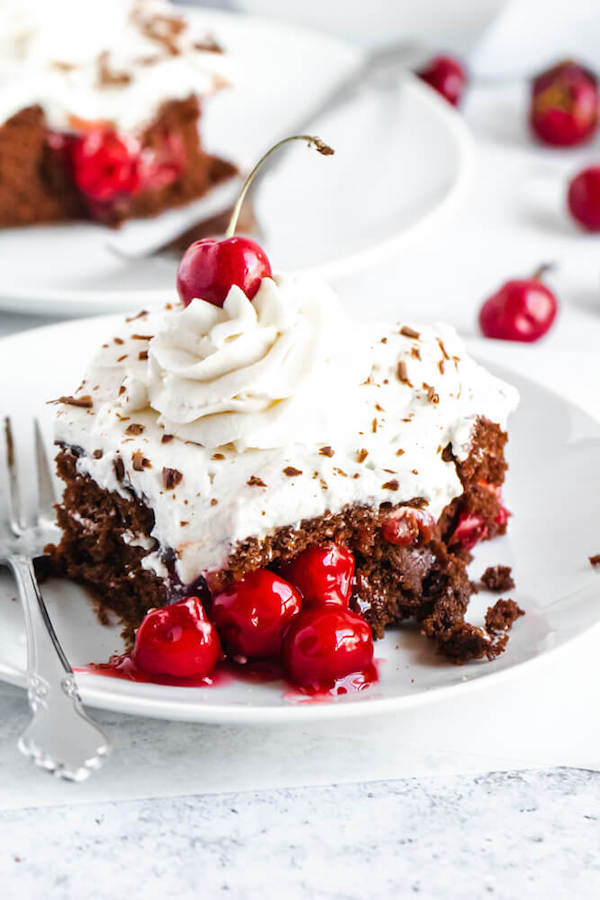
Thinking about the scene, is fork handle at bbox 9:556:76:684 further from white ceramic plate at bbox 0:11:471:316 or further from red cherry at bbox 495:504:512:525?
white ceramic plate at bbox 0:11:471:316

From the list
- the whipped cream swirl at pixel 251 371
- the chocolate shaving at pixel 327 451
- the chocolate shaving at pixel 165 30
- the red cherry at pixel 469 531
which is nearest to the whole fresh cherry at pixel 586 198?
the chocolate shaving at pixel 165 30

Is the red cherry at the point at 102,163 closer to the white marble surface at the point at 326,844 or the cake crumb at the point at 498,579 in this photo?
the cake crumb at the point at 498,579

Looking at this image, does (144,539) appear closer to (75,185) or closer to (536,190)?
(75,185)

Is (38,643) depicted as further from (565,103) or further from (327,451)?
(565,103)

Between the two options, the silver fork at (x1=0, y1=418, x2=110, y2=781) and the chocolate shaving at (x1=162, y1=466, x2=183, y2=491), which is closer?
the silver fork at (x1=0, y1=418, x2=110, y2=781)

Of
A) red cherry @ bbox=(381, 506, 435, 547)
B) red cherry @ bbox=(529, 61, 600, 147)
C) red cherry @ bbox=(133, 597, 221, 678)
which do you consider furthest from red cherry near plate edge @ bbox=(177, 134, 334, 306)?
red cherry @ bbox=(529, 61, 600, 147)

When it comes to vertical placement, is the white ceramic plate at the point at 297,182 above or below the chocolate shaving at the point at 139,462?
below

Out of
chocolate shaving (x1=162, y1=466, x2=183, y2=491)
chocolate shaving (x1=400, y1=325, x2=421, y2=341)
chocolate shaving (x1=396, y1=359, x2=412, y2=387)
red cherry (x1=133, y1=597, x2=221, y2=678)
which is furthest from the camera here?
chocolate shaving (x1=400, y1=325, x2=421, y2=341)
